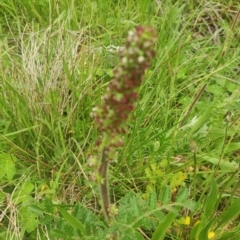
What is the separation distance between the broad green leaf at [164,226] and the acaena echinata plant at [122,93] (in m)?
0.34

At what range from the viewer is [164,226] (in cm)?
143

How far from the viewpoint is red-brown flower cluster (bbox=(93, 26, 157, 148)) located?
0.85m

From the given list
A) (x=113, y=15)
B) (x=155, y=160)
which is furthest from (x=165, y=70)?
(x=113, y=15)

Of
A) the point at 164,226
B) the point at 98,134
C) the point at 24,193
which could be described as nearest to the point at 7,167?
the point at 24,193

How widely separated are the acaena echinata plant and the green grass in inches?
14.5

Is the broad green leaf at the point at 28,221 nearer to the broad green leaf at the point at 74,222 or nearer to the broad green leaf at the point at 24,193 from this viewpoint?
the broad green leaf at the point at 24,193

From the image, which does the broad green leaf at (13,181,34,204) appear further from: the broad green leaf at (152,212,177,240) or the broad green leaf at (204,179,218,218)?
the broad green leaf at (204,179,218,218)

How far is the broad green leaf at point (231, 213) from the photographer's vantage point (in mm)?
1577

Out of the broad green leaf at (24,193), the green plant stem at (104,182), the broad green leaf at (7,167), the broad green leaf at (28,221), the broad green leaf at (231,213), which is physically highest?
the green plant stem at (104,182)

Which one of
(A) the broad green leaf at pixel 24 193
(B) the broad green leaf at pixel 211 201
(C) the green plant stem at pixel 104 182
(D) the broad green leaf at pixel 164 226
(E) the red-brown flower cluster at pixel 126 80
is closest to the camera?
(E) the red-brown flower cluster at pixel 126 80

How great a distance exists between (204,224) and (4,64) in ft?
3.83

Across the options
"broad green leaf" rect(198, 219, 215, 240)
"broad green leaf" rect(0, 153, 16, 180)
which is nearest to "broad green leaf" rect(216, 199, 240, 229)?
"broad green leaf" rect(198, 219, 215, 240)

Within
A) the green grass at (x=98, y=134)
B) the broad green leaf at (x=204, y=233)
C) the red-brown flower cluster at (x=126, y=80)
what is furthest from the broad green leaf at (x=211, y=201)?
Answer: the red-brown flower cluster at (x=126, y=80)

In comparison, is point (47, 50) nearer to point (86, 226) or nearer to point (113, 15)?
point (113, 15)
